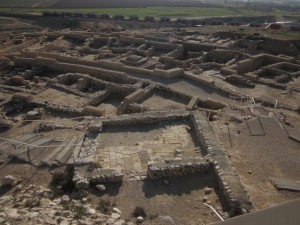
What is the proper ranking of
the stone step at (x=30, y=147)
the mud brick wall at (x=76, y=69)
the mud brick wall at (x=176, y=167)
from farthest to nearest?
the mud brick wall at (x=76, y=69) < the stone step at (x=30, y=147) < the mud brick wall at (x=176, y=167)

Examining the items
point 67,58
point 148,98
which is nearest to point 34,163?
point 148,98

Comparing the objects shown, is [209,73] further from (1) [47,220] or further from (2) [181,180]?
(1) [47,220]

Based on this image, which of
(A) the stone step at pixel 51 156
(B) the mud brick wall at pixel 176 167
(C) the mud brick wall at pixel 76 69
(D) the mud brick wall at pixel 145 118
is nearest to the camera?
(B) the mud brick wall at pixel 176 167

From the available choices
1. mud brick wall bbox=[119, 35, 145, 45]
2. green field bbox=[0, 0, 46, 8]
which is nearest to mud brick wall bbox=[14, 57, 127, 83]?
mud brick wall bbox=[119, 35, 145, 45]

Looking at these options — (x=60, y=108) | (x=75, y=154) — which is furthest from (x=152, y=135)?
(x=60, y=108)

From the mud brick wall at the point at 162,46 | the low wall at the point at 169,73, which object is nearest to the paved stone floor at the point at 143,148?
the low wall at the point at 169,73

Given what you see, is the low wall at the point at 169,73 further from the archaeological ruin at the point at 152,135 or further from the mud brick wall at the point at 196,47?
the mud brick wall at the point at 196,47

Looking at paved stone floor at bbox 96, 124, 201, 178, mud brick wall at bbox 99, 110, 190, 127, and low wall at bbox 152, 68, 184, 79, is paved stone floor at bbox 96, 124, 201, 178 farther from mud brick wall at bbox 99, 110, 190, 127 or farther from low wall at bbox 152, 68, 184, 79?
low wall at bbox 152, 68, 184, 79
